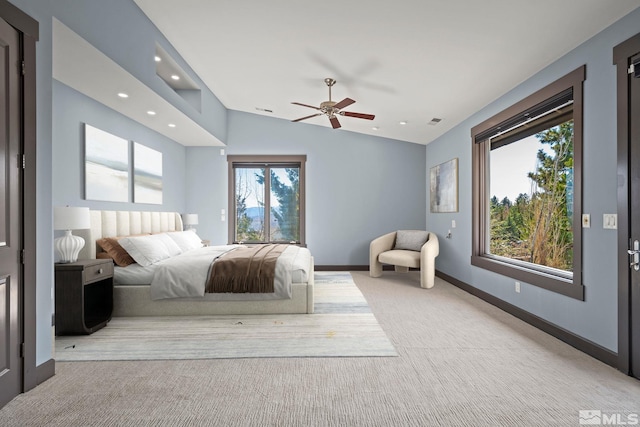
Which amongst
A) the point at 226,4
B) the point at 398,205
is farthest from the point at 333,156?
the point at 226,4

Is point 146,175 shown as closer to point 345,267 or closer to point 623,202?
point 345,267

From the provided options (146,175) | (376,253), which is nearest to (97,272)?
Answer: (146,175)

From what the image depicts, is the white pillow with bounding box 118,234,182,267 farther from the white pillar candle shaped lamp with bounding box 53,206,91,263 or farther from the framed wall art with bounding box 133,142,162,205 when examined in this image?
the framed wall art with bounding box 133,142,162,205

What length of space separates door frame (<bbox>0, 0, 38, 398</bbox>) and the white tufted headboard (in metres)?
1.57

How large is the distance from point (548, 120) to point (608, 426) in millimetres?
2732

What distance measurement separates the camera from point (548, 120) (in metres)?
3.22

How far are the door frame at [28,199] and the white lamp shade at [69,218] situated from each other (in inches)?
31.2

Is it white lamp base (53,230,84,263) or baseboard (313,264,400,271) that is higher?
white lamp base (53,230,84,263)

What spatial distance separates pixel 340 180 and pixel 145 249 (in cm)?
381

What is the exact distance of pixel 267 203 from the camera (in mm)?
6441

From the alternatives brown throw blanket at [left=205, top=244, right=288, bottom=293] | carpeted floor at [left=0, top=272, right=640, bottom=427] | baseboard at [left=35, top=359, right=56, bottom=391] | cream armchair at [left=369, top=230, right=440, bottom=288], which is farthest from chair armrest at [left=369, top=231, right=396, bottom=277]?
baseboard at [left=35, top=359, right=56, bottom=391]

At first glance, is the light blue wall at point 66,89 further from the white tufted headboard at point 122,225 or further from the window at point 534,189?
the window at point 534,189

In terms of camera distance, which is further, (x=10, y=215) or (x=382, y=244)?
(x=382, y=244)

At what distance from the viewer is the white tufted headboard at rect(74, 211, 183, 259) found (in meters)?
3.47
